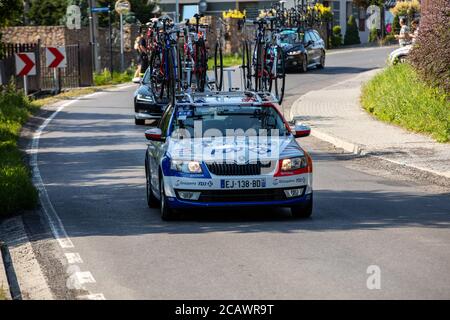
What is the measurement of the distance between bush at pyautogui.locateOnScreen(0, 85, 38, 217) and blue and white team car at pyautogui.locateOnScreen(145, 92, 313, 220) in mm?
1967

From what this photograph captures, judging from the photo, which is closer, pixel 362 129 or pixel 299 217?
pixel 299 217

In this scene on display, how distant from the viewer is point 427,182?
1770 cm

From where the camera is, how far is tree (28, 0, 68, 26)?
66.0 meters

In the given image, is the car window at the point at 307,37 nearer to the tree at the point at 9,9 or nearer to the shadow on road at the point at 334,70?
the shadow on road at the point at 334,70

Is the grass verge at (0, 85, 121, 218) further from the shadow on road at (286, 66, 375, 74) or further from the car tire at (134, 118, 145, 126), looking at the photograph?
the shadow on road at (286, 66, 375, 74)

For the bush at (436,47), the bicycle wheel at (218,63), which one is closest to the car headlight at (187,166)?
the bicycle wheel at (218,63)

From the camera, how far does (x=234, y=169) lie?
13.3m

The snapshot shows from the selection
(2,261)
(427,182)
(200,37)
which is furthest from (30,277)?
(200,37)

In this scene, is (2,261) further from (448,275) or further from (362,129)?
(362,129)

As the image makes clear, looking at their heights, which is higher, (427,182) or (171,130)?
(171,130)

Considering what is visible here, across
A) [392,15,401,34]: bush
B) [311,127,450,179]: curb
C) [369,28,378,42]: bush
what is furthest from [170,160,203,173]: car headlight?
[369,28,378,42]: bush
